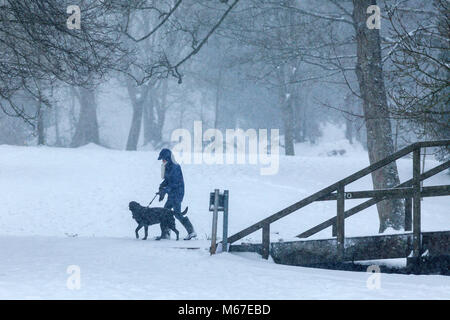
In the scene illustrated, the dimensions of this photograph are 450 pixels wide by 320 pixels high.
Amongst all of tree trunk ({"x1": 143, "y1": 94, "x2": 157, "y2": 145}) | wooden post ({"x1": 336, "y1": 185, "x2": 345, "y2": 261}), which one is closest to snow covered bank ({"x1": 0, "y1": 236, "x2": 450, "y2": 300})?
wooden post ({"x1": 336, "y1": 185, "x2": 345, "y2": 261})

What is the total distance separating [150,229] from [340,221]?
936 centimetres

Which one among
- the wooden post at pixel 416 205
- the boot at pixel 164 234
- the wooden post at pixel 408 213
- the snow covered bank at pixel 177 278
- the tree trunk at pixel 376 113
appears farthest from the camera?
the tree trunk at pixel 376 113

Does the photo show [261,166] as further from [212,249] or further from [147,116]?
[147,116]

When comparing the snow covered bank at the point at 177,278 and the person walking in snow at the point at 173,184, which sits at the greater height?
the person walking in snow at the point at 173,184

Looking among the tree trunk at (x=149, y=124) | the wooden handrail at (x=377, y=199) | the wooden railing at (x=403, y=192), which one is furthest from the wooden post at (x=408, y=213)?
the tree trunk at (x=149, y=124)

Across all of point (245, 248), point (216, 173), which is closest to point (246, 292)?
point (245, 248)

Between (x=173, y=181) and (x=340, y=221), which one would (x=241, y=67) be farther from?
(x=340, y=221)

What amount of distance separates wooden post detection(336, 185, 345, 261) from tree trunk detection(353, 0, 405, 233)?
4360 mm

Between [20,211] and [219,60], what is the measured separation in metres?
25.4

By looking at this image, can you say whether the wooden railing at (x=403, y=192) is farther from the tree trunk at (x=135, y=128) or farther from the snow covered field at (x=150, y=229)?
the tree trunk at (x=135, y=128)

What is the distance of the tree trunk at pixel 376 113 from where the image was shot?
519 inches

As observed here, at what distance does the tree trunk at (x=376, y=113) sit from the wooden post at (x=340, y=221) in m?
4.36

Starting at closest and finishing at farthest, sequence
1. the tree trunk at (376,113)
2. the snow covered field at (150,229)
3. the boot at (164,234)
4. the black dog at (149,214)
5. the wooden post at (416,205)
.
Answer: the snow covered field at (150,229)
the wooden post at (416,205)
the black dog at (149,214)
the boot at (164,234)
the tree trunk at (376,113)

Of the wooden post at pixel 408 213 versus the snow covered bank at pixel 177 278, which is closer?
the snow covered bank at pixel 177 278
